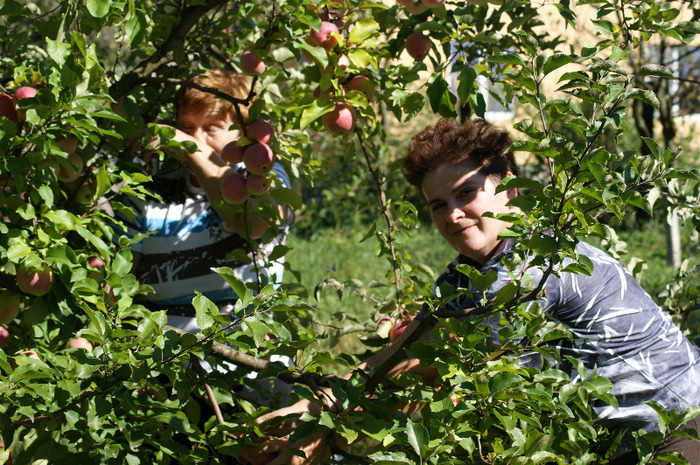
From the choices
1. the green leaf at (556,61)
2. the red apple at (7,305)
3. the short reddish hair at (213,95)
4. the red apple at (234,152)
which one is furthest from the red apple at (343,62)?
the red apple at (7,305)

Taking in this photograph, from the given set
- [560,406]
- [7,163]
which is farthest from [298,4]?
[560,406]

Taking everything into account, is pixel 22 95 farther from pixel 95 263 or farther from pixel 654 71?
pixel 654 71

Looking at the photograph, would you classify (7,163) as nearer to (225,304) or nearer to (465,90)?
(225,304)

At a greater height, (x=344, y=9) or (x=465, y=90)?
(x=344, y=9)

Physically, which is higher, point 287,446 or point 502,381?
point 502,381

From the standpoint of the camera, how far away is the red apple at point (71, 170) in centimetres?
Answer: 173

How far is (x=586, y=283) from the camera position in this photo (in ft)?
5.41

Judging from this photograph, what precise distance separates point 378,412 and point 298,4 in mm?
899

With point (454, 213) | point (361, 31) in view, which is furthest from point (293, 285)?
point (361, 31)

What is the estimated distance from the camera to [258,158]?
69.4 inches

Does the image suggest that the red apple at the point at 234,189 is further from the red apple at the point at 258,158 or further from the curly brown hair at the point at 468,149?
the curly brown hair at the point at 468,149

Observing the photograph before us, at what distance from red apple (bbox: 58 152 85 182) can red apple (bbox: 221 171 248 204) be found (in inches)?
14.0

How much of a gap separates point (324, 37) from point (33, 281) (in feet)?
2.78

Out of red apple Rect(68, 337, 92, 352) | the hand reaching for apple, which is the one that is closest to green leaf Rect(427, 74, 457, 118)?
the hand reaching for apple
